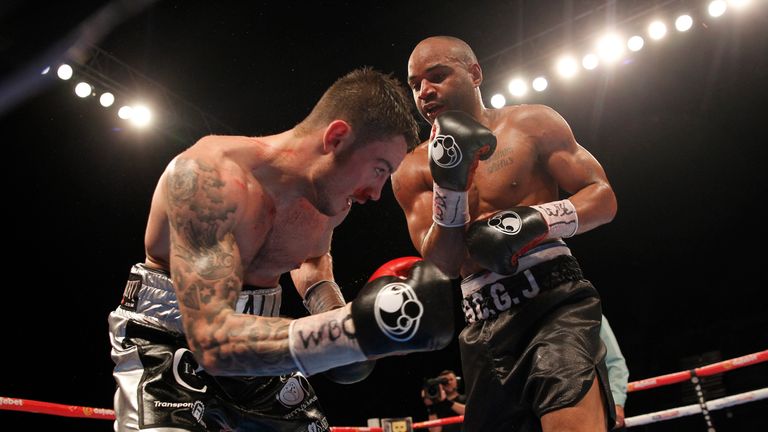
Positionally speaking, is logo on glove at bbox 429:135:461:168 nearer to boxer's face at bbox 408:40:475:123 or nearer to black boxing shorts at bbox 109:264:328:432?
boxer's face at bbox 408:40:475:123

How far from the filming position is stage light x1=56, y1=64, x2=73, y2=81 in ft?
15.9

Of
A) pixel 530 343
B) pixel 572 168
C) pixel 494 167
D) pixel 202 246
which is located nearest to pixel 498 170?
pixel 494 167

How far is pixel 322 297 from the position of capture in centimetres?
192

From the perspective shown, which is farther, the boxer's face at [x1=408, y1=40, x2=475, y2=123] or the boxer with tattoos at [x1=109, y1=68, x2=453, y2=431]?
the boxer's face at [x1=408, y1=40, x2=475, y2=123]

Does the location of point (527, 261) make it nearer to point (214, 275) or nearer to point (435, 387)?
point (214, 275)

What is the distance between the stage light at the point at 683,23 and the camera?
17.6 feet

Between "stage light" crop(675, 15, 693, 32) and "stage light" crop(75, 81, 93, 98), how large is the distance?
4.63 metres

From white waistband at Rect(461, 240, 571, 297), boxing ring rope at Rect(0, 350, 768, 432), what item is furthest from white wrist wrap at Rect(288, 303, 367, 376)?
boxing ring rope at Rect(0, 350, 768, 432)

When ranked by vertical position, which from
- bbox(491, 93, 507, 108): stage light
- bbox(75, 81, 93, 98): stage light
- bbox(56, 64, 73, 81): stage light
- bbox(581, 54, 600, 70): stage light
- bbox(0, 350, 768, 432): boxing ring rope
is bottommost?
bbox(0, 350, 768, 432): boxing ring rope

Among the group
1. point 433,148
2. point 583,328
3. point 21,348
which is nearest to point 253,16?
point 21,348

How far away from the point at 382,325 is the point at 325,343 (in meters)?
0.12

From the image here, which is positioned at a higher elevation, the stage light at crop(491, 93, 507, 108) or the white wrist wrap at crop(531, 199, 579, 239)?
the stage light at crop(491, 93, 507, 108)

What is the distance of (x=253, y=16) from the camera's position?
5090 mm

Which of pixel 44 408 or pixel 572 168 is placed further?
pixel 44 408
